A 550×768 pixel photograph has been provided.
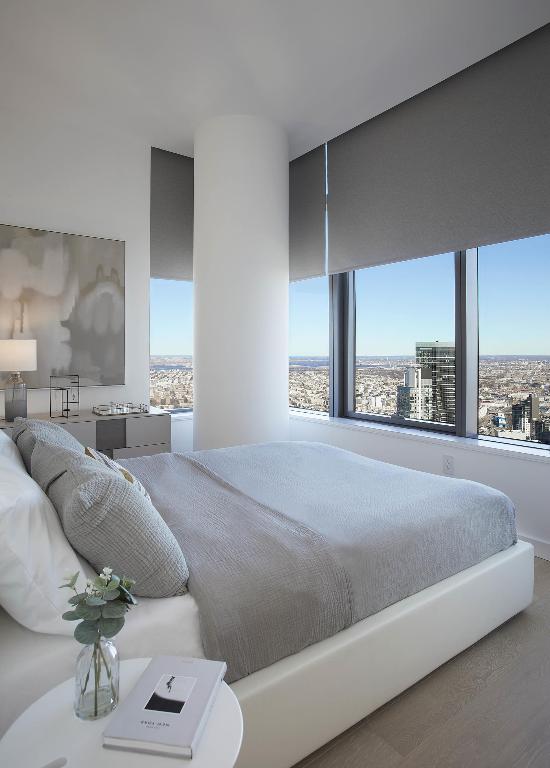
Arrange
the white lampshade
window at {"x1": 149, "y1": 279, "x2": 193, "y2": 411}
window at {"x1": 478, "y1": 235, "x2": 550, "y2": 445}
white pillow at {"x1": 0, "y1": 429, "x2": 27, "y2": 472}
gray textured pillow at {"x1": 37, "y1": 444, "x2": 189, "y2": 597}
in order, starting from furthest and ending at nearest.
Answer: window at {"x1": 149, "y1": 279, "x2": 193, "y2": 411}, the white lampshade, window at {"x1": 478, "y1": 235, "x2": 550, "y2": 445}, white pillow at {"x1": 0, "y1": 429, "x2": 27, "y2": 472}, gray textured pillow at {"x1": 37, "y1": 444, "x2": 189, "y2": 597}

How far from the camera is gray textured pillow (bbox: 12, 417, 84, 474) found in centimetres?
171

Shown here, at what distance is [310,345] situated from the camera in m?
4.53

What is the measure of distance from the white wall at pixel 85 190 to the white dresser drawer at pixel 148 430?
50 cm

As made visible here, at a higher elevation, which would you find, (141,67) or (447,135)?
(141,67)

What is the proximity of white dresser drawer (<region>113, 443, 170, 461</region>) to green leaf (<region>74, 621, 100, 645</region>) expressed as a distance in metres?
2.51

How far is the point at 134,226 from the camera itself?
390cm

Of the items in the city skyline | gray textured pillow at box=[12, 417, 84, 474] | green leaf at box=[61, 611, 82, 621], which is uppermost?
the city skyline

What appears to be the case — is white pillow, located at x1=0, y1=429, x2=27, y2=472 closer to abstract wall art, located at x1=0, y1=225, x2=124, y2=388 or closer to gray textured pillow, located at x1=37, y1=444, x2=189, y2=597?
gray textured pillow, located at x1=37, y1=444, x2=189, y2=597

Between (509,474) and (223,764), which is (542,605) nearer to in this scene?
(509,474)

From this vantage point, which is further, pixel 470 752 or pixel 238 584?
pixel 470 752

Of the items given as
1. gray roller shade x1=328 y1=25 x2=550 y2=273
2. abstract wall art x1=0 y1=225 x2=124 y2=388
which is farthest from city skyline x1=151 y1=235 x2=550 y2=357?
abstract wall art x1=0 y1=225 x2=124 y2=388

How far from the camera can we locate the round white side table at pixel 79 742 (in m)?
0.78

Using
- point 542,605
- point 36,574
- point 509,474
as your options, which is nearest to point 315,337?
point 509,474

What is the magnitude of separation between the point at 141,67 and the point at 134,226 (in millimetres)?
Result: 1218
